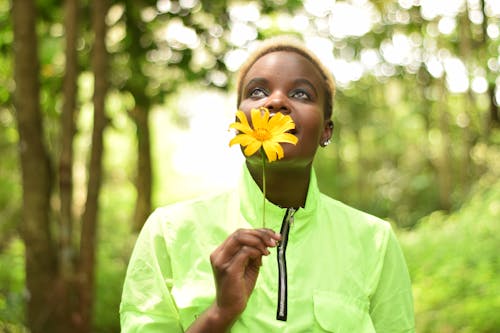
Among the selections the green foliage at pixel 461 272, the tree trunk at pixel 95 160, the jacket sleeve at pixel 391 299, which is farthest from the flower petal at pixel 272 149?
the green foliage at pixel 461 272

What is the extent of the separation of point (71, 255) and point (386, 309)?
363 cm

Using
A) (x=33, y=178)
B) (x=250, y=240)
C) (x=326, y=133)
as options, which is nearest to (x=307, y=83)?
(x=326, y=133)

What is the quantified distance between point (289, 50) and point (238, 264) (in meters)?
0.77

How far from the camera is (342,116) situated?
24.2 m

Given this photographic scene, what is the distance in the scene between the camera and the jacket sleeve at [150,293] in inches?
73.9

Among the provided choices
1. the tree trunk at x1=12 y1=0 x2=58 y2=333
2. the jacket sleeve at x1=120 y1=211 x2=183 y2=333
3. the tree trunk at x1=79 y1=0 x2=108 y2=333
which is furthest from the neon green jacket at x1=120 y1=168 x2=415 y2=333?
the tree trunk at x1=12 y1=0 x2=58 y2=333

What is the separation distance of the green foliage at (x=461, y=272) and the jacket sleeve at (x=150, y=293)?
14.4 ft

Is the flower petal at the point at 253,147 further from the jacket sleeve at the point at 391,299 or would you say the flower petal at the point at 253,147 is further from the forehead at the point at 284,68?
the jacket sleeve at the point at 391,299

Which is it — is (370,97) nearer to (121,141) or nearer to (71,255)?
(121,141)

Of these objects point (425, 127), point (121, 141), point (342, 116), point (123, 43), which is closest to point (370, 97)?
point (342, 116)

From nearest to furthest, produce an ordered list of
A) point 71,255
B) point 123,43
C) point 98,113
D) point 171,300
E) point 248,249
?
point 248,249 → point 171,300 → point 98,113 → point 71,255 → point 123,43

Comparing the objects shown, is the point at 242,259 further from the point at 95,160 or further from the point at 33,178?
the point at 33,178

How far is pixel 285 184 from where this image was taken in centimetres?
207

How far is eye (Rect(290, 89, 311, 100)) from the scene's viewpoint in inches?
80.0
